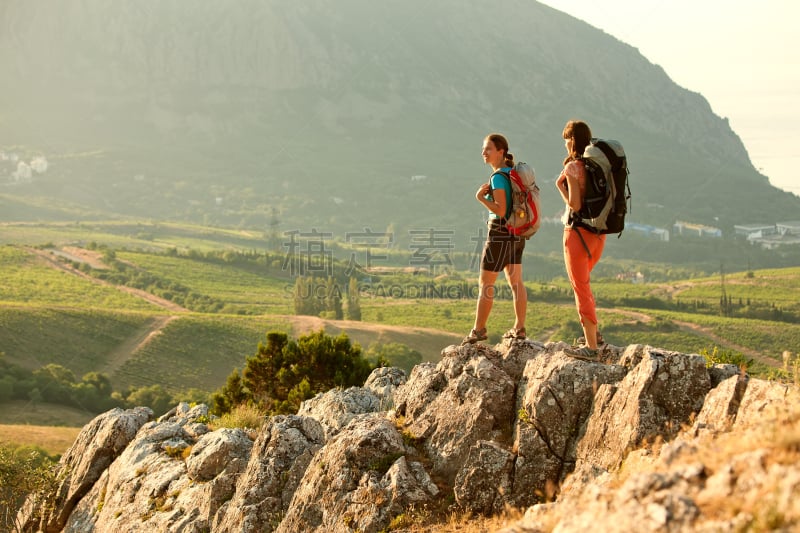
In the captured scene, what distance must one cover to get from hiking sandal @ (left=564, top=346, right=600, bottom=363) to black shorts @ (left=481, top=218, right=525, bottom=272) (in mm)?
1727

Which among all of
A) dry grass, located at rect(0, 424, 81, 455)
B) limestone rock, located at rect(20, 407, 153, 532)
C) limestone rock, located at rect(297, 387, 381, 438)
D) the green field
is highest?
limestone rock, located at rect(297, 387, 381, 438)

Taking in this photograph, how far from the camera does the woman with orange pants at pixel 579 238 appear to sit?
35.8 ft

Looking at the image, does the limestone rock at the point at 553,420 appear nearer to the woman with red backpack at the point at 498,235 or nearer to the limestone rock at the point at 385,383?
the woman with red backpack at the point at 498,235

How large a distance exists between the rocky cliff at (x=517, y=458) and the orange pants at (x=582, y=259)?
83cm

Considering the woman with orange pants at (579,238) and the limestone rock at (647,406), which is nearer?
the limestone rock at (647,406)

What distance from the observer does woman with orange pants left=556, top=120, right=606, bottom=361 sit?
10.9 m

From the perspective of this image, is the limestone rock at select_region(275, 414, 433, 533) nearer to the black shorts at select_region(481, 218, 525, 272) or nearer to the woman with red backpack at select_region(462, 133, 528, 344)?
the woman with red backpack at select_region(462, 133, 528, 344)

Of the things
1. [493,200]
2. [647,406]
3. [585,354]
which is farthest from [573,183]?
→ [647,406]

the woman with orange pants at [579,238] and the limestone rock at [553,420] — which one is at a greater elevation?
the woman with orange pants at [579,238]

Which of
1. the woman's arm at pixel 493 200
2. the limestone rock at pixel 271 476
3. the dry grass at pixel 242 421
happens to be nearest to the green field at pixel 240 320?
the dry grass at pixel 242 421

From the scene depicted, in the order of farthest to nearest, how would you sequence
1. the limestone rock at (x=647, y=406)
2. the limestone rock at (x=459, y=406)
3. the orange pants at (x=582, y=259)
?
the limestone rock at (x=459, y=406), the orange pants at (x=582, y=259), the limestone rock at (x=647, y=406)

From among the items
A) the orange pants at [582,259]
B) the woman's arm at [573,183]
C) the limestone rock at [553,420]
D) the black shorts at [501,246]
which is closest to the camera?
the limestone rock at [553,420]

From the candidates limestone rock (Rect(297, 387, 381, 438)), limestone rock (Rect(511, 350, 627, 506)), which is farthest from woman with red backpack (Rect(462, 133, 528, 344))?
limestone rock (Rect(297, 387, 381, 438))

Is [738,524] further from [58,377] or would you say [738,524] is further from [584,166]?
[58,377]
